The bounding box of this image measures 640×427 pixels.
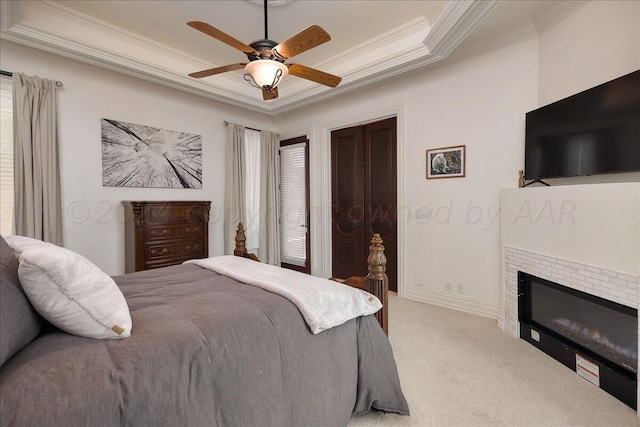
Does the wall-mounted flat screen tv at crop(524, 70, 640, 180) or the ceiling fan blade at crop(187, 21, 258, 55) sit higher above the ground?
the ceiling fan blade at crop(187, 21, 258, 55)

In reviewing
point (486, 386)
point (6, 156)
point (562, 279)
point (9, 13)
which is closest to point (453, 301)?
point (562, 279)

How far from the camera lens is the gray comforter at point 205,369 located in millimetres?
794

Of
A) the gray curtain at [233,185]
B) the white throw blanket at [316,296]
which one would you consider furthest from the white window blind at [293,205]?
the white throw blanket at [316,296]

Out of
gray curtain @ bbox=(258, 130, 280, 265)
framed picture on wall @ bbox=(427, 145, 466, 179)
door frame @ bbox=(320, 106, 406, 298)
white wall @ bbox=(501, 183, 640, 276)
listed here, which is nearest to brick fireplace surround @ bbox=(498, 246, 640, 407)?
white wall @ bbox=(501, 183, 640, 276)

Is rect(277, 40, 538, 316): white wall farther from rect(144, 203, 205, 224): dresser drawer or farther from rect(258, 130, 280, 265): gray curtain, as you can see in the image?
rect(144, 203, 205, 224): dresser drawer

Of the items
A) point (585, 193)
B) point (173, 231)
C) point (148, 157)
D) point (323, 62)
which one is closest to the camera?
point (585, 193)

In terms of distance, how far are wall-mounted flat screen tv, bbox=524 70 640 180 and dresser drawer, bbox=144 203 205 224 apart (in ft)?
11.7

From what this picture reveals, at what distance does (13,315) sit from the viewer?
2.78 ft

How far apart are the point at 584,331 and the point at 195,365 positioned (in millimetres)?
2567

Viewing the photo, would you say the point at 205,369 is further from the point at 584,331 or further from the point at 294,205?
the point at 294,205

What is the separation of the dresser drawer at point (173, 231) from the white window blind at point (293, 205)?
5.36ft

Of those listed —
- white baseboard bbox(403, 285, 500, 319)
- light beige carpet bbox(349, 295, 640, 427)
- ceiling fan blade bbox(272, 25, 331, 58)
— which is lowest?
light beige carpet bbox(349, 295, 640, 427)

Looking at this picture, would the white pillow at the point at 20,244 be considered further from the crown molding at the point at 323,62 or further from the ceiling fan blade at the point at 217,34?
the crown molding at the point at 323,62

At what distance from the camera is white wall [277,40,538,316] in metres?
2.91
